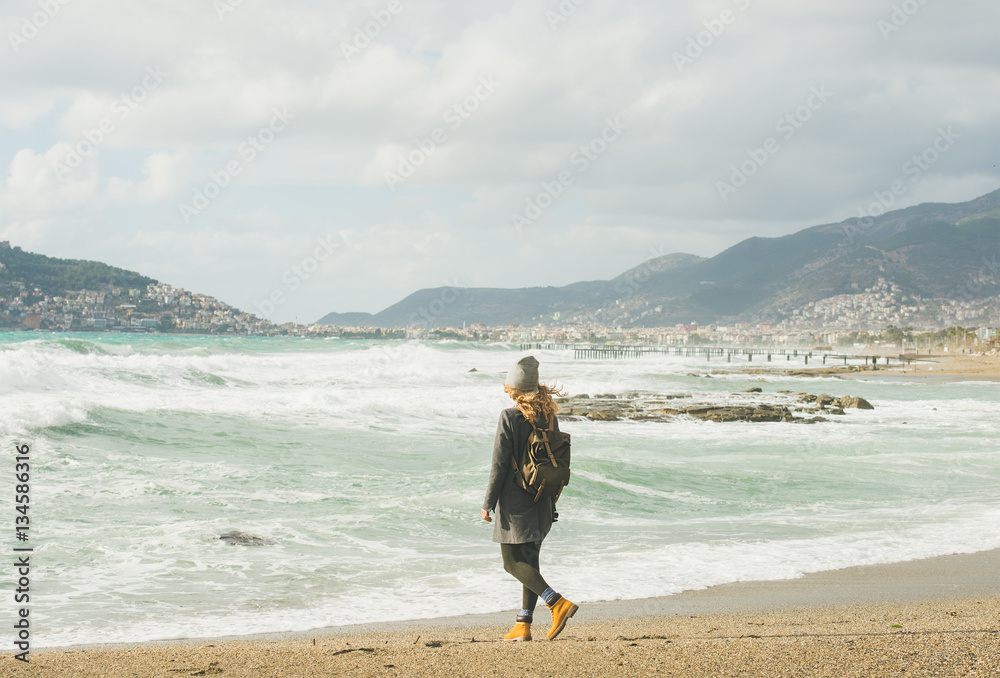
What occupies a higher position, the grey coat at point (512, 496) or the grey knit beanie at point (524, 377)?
the grey knit beanie at point (524, 377)

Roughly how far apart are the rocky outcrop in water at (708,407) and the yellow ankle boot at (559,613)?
1523cm

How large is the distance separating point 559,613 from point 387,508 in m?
5.13

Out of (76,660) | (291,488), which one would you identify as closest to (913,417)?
(291,488)

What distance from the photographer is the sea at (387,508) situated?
598 centimetres

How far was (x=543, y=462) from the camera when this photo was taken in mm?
4242

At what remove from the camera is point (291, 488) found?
10289mm

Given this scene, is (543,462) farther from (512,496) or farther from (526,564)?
(526,564)

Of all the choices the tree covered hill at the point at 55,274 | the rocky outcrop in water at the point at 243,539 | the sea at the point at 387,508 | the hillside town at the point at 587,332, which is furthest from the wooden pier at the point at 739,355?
the rocky outcrop in water at the point at 243,539

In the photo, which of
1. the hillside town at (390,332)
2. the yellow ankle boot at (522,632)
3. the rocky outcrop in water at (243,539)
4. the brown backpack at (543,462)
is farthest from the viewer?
the hillside town at (390,332)

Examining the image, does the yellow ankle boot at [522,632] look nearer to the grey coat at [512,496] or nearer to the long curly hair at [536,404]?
the grey coat at [512,496]

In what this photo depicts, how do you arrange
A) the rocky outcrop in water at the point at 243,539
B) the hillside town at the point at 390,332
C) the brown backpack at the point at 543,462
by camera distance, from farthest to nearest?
1. the hillside town at the point at 390,332
2. the rocky outcrop in water at the point at 243,539
3. the brown backpack at the point at 543,462

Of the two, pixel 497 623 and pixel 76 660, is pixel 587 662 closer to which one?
pixel 497 623

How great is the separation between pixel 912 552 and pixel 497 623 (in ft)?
15.8

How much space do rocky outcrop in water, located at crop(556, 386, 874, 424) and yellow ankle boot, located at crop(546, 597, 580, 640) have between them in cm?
1523
